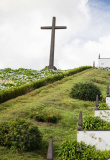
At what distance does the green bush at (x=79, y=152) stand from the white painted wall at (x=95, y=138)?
289 millimetres

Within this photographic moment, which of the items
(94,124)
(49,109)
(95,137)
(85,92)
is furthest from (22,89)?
(95,137)

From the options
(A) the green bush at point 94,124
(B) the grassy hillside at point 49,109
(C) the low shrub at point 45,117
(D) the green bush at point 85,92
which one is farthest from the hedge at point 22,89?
(A) the green bush at point 94,124

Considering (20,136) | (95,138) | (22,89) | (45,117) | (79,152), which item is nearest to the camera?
(20,136)

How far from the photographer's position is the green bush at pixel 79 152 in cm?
793

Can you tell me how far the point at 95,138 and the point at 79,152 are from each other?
983 millimetres

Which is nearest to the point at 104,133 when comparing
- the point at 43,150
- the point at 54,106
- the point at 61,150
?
the point at 61,150

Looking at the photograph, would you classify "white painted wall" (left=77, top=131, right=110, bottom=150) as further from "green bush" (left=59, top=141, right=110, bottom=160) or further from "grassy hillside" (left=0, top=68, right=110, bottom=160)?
"grassy hillside" (left=0, top=68, right=110, bottom=160)

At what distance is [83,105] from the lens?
1570 cm

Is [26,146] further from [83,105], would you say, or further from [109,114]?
[83,105]

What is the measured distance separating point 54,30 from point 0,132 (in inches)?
935

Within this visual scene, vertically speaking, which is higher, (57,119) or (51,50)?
(51,50)

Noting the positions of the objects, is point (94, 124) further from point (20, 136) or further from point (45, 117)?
point (20, 136)

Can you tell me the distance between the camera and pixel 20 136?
812 cm

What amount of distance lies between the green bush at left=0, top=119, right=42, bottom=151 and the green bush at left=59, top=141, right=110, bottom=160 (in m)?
1.03
